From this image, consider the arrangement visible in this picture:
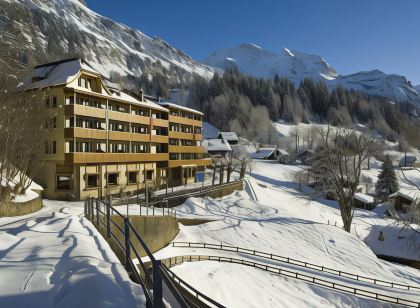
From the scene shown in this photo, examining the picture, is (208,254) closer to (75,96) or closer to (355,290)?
(355,290)

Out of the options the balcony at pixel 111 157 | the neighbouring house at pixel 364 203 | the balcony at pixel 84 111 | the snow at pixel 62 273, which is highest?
the balcony at pixel 84 111

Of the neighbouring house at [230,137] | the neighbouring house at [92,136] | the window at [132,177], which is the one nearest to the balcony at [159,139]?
the neighbouring house at [92,136]

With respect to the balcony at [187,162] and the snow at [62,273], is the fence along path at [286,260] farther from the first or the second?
the balcony at [187,162]

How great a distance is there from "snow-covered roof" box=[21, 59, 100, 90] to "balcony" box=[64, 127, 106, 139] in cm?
460

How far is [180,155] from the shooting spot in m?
51.6

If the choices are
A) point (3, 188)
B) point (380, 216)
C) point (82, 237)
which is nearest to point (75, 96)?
point (3, 188)

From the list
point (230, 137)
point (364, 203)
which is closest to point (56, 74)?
point (364, 203)

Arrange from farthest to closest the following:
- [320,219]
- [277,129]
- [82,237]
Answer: [277,129] < [320,219] < [82,237]

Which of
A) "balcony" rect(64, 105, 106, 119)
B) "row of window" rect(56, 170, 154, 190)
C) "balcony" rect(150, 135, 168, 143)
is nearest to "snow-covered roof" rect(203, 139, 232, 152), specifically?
"balcony" rect(150, 135, 168, 143)

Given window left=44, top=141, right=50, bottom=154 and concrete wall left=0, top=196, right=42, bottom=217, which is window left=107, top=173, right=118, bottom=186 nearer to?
window left=44, top=141, right=50, bottom=154

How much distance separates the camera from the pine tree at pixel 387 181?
64.9 metres

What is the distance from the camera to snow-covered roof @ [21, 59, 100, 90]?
1308 inches

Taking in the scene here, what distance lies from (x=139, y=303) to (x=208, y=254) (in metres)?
18.9

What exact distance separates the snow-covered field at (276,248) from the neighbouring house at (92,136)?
9998 millimetres
